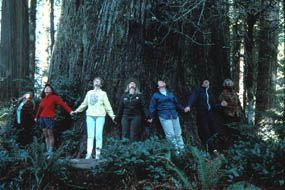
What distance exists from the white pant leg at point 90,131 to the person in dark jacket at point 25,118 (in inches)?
90.6

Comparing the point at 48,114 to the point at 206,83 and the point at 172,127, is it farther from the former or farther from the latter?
the point at 206,83

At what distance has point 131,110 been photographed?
6.50 meters

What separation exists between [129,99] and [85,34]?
2.42 m

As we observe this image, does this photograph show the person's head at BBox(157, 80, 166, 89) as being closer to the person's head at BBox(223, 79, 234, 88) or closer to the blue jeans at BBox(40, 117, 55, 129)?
the person's head at BBox(223, 79, 234, 88)

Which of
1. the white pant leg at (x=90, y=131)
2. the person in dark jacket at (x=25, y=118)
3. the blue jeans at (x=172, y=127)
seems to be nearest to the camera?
the white pant leg at (x=90, y=131)

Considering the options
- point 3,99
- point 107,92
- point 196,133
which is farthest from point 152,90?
point 3,99

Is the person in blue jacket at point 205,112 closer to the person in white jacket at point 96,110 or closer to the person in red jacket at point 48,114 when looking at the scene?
the person in white jacket at point 96,110

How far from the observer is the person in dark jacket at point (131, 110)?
6.41m

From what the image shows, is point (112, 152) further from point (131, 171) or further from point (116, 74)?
point (116, 74)

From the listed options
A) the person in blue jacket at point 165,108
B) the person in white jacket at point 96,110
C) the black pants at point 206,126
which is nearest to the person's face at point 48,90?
the person in white jacket at point 96,110

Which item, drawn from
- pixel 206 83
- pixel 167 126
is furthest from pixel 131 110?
pixel 206 83

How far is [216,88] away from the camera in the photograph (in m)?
7.55

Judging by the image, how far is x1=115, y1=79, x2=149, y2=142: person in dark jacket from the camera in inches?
252

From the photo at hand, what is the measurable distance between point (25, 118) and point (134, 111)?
340 cm
